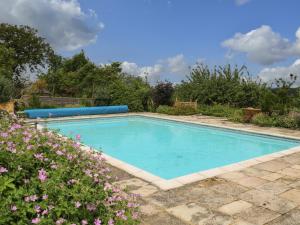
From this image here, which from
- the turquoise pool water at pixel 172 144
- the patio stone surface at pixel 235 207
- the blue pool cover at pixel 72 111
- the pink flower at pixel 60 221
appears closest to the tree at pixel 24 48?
the blue pool cover at pixel 72 111

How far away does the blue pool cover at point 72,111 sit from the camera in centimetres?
1248

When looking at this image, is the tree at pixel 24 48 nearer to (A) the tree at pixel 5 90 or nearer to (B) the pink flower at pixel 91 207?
(A) the tree at pixel 5 90

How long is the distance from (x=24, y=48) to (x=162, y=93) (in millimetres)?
14165

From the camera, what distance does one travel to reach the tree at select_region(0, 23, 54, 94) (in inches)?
A: 926

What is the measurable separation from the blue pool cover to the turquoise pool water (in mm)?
1000

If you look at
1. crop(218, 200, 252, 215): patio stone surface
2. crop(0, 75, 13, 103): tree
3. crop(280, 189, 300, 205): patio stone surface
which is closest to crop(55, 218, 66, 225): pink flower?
crop(218, 200, 252, 215): patio stone surface

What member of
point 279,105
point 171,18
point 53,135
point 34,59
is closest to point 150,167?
point 53,135

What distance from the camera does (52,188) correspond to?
6.27ft

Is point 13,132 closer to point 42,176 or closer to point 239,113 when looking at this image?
point 42,176

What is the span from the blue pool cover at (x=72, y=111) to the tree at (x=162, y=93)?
64.0 inches

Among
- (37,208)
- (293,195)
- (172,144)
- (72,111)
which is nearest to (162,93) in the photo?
(72,111)

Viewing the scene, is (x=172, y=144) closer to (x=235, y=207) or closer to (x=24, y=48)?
(x=235, y=207)

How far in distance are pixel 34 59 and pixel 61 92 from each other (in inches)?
207

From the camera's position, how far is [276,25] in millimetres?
12805
